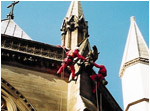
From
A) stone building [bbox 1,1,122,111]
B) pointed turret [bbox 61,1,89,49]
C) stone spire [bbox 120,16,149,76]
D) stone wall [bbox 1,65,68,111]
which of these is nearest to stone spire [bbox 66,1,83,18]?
pointed turret [bbox 61,1,89,49]

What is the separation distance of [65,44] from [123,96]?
4763 mm

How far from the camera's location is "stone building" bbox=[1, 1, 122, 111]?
942 centimetres

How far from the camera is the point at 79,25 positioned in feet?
42.5

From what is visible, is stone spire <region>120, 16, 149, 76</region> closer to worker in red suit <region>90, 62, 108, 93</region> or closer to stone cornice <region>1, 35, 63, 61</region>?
worker in red suit <region>90, 62, 108, 93</region>

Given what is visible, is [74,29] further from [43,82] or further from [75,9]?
[43,82]

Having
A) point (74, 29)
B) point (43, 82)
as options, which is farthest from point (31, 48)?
Result: point (74, 29)

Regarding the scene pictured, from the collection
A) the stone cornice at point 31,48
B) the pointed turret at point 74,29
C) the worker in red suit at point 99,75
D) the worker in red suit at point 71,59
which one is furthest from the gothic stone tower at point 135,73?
the pointed turret at point 74,29

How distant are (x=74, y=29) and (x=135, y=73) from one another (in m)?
4.99

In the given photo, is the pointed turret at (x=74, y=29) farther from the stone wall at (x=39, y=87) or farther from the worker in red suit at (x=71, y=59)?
the stone wall at (x=39, y=87)

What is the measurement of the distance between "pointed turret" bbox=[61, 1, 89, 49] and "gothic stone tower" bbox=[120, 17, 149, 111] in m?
3.11

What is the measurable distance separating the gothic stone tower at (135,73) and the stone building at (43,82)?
4.45ft

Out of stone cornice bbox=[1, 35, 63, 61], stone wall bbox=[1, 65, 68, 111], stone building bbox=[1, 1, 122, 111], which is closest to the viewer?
stone building bbox=[1, 1, 122, 111]

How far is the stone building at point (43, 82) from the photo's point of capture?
30.9ft

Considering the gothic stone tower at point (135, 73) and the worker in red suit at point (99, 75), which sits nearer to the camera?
the gothic stone tower at point (135, 73)
